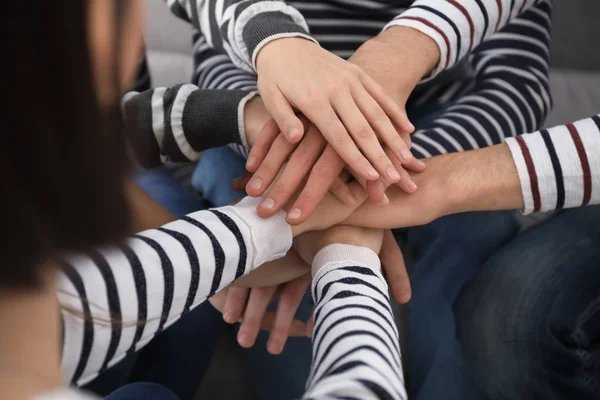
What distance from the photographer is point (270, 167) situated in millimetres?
580

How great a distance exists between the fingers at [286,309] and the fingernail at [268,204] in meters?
0.13

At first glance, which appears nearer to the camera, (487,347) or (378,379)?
(378,379)

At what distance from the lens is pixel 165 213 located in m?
0.71

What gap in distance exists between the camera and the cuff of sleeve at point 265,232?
1.79 feet

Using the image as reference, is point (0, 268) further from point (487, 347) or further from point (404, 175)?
point (487, 347)

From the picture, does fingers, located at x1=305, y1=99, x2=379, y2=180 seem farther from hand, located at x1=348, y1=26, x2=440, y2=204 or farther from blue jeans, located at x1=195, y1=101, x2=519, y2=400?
blue jeans, located at x1=195, y1=101, x2=519, y2=400

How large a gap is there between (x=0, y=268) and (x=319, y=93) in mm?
348

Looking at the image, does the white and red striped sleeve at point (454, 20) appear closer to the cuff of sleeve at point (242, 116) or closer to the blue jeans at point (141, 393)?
the cuff of sleeve at point (242, 116)

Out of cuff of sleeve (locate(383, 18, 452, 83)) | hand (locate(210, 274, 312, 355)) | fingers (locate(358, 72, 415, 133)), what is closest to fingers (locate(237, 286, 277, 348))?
hand (locate(210, 274, 312, 355))

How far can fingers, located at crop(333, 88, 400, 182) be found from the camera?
557 mm

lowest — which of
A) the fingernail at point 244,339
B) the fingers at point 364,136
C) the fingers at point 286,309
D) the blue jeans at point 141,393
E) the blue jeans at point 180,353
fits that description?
the blue jeans at point 180,353

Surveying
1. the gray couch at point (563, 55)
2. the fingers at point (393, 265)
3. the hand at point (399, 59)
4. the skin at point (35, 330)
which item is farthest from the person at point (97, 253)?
the gray couch at point (563, 55)

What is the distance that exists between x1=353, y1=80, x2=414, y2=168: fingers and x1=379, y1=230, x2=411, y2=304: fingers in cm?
12

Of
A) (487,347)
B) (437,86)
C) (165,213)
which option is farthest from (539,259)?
(165,213)
